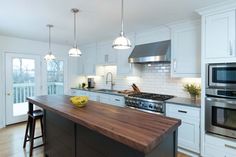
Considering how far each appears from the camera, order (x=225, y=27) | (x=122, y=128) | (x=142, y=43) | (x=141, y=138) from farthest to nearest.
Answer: (x=142, y=43), (x=225, y=27), (x=122, y=128), (x=141, y=138)

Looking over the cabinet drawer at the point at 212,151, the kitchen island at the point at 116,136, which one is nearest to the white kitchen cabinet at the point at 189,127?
the cabinet drawer at the point at 212,151

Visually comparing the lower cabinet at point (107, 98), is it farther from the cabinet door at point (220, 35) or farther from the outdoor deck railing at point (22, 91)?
the cabinet door at point (220, 35)

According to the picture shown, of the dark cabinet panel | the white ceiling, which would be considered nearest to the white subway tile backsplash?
the white ceiling

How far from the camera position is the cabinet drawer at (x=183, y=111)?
8.71ft

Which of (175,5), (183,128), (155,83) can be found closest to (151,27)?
(175,5)

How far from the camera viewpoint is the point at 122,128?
1.40 meters

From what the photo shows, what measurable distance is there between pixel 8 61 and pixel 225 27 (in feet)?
17.3

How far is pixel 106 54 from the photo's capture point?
15.8ft

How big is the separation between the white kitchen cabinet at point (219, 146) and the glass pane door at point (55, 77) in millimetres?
4813

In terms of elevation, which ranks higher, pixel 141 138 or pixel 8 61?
pixel 8 61

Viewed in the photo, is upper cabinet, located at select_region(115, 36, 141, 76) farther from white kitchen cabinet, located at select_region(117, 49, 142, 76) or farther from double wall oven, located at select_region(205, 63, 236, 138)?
double wall oven, located at select_region(205, 63, 236, 138)

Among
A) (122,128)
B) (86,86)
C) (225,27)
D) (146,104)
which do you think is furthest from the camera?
(86,86)

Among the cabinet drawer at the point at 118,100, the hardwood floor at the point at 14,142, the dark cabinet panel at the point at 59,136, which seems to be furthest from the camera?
the cabinet drawer at the point at 118,100

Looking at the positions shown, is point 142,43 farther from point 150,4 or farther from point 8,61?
point 8,61
